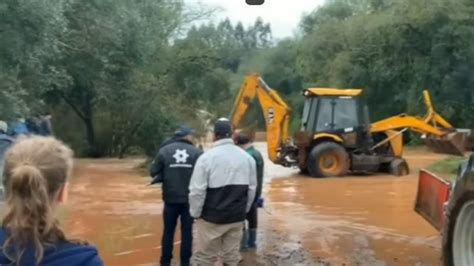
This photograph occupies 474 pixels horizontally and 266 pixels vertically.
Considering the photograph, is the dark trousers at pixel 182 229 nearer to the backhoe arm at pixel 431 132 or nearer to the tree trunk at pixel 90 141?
the backhoe arm at pixel 431 132

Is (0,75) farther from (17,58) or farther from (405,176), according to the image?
(405,176)

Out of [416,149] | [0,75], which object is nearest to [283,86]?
[416,149]

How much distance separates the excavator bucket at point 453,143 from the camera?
2281 cm

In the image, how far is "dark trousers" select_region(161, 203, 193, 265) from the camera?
937cm

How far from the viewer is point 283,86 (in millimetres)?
65312

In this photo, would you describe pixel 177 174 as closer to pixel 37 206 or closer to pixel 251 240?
pixel 251 240

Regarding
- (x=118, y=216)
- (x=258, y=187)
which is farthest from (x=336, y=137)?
(x=258, y=187)

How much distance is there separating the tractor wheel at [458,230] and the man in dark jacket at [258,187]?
3340mm

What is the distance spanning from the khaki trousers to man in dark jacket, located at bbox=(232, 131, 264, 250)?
7.06ft

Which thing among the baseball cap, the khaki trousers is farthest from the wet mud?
the baseball cap

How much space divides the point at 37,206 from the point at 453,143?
69.2 feet

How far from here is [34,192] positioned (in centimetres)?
272

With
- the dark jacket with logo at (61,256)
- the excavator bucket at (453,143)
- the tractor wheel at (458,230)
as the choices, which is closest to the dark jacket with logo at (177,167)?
the tractor wheel at (458,230)

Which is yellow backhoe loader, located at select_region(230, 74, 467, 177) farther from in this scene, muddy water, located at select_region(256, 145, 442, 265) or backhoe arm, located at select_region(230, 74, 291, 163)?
muddy water, located at select_region(256, 145, 442, 265)
